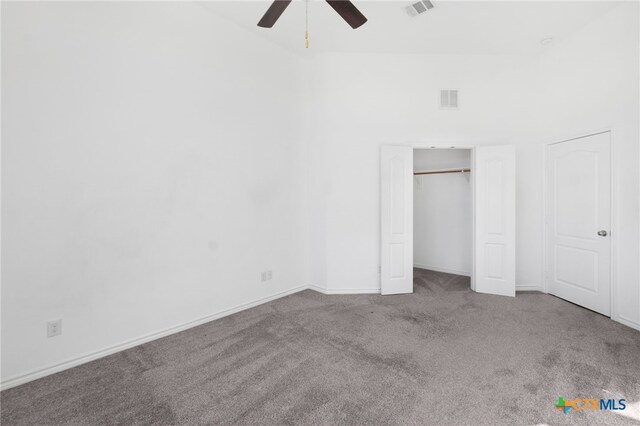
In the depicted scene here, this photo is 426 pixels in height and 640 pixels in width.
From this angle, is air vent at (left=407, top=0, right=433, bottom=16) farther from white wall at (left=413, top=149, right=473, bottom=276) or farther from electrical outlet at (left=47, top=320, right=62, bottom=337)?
electrical outlet at (left=47, top=320, right=62, bottom=337)

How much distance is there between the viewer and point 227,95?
333 cm

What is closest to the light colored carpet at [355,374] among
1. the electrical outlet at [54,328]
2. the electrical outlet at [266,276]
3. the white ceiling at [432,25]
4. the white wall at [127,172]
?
the electrical outlet at [54,328]

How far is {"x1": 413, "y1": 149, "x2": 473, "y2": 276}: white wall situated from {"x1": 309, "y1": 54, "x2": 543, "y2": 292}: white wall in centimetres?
89

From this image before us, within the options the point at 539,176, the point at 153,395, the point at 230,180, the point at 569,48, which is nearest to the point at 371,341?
the point at 153,395

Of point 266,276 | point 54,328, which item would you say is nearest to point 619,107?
point 266,276

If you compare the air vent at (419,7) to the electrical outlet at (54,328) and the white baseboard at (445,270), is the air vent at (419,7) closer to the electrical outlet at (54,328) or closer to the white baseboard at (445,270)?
the white baseboard at (445,270)

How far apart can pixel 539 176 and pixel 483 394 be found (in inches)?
132

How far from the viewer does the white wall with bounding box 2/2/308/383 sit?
2.12 m

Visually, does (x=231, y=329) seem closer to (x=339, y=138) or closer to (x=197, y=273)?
(x=197, y=273)

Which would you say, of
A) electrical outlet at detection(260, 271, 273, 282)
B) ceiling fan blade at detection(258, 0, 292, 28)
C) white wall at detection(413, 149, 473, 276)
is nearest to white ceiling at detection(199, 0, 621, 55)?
ceiling fan blade at detection(258, 0, 292, 28)

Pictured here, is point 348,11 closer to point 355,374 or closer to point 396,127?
point 396,127

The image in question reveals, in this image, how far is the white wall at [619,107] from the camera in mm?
2965

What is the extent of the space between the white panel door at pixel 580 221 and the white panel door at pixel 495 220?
0.54 meters

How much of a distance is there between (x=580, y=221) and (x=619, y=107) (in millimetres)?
1288
